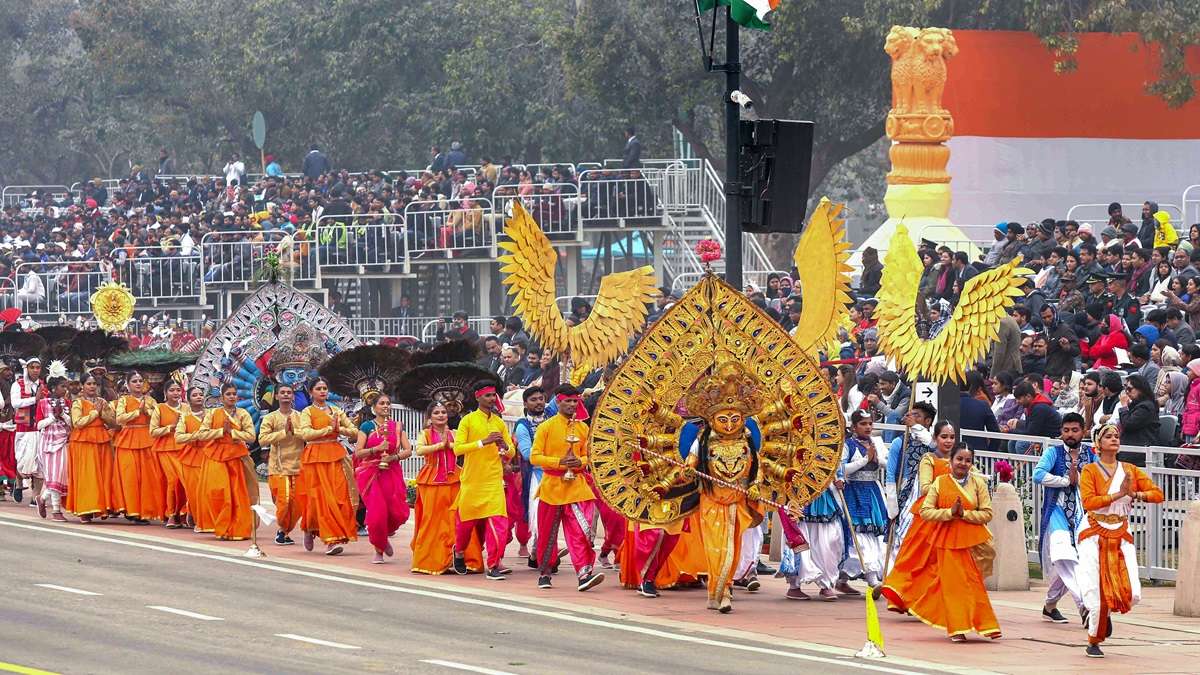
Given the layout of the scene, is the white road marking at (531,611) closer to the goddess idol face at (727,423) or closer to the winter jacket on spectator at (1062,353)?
the goddess idol face at (727,423)

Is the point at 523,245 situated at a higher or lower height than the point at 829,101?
lower

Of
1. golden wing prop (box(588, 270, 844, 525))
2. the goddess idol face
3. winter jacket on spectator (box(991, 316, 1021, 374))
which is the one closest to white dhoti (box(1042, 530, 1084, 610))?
golden wing prop (box(588, 270, 844, 525))

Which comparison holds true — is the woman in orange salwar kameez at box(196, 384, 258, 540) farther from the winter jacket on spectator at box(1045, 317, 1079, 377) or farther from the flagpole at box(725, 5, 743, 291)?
the winter jacket on spectator at box(1045, 317, 1079, 377)

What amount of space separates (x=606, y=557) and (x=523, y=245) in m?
2.85

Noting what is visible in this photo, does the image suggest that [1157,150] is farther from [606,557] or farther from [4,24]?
[4,24]

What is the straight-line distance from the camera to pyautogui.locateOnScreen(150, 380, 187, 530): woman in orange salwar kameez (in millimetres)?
21672

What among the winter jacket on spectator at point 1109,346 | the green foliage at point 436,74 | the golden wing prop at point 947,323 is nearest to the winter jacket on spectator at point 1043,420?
the golden wing prop at point 947,323

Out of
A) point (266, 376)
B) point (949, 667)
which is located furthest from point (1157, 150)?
point (949, 667)

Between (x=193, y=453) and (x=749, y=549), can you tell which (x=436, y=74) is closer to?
(x=193, y=453)

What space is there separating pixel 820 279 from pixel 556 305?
235 centimetres

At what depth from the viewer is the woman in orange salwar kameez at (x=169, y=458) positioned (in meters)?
21.7

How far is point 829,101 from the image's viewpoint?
138ft

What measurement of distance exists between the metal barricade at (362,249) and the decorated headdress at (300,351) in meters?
14.6

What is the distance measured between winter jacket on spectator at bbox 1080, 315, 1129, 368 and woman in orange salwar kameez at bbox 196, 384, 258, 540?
8017 mm
